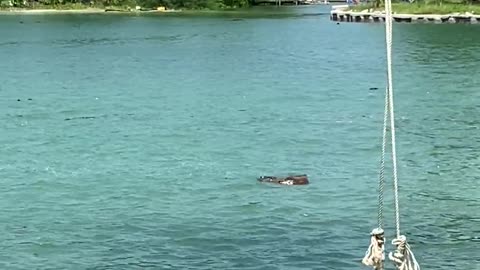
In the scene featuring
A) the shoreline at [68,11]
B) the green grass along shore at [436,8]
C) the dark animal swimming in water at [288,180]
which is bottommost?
the shoreline at [68,11]

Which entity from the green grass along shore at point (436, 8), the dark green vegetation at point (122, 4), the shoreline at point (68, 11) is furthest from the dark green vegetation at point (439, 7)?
the shoreline at point (68, 11)

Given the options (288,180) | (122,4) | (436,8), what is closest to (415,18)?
(436,8)

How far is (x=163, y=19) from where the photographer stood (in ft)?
408

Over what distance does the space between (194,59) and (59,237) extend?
1797 inches

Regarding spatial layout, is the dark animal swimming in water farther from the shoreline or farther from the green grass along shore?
the shoreline

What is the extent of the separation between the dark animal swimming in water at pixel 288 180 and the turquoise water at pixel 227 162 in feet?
1.42

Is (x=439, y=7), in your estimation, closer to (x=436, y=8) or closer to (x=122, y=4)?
(x=436, y=8)

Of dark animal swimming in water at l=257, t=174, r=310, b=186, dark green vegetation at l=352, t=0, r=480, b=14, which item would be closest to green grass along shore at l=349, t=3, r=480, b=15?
dark green vegetation at l=352, t=0, r=480, b=14

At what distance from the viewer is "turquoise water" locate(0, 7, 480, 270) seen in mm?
17172

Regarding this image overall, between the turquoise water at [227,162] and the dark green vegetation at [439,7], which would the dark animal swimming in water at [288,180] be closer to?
the turquoise water at [227,162]

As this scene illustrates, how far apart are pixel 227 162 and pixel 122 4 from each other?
442 ft

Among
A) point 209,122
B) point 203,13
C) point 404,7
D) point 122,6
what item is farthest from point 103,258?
point 122,6

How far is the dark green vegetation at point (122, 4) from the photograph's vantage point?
153375 millimetres

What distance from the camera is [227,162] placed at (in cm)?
2559
